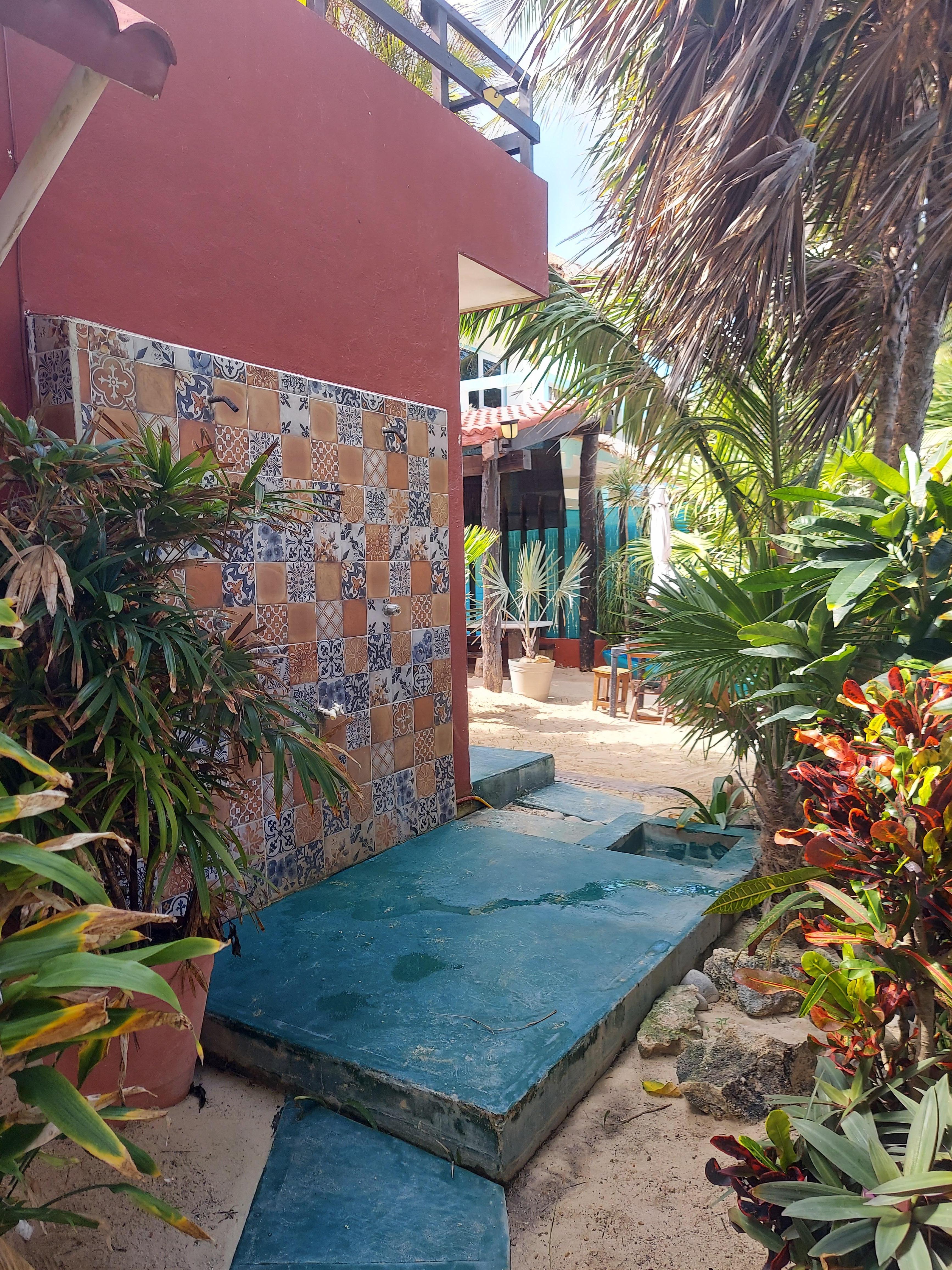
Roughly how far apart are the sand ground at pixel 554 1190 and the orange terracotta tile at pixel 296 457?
1.87 meters

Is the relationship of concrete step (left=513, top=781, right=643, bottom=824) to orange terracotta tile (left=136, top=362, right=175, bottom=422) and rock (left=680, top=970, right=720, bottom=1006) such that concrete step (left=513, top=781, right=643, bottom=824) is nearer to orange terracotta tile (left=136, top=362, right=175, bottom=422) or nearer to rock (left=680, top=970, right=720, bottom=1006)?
rock (left=680, top=970, right=720, bottom=1006)

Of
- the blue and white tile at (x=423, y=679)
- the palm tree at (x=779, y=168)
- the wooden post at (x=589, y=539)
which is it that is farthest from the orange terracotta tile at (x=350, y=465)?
the wooden post at (x=589, y=539)

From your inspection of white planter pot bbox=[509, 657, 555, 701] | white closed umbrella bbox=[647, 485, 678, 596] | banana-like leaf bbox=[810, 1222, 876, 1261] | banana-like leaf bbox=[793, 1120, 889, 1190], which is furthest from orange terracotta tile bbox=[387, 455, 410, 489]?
white planter pot bbox=[509, 657, 555, 701]

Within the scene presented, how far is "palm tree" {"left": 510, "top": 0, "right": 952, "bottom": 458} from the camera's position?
3119 mm

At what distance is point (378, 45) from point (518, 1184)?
10297mm

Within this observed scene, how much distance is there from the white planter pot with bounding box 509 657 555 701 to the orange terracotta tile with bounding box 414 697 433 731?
5.27 metres

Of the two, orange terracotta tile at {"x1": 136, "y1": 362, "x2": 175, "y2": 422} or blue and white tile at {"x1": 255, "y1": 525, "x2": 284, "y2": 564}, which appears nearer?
orange terracotta tile at {"x1": 136, "y1": 362, "x2": 175, "y2": 422}

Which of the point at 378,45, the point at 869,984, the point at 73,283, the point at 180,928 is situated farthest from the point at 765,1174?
the point at 378,45

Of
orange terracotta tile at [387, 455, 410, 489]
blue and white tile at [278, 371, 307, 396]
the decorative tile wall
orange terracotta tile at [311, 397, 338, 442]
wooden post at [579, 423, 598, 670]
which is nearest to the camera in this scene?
the decorative tile wall

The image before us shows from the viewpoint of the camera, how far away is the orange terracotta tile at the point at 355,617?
3.15m

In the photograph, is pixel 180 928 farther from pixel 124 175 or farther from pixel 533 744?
pixel 533 744

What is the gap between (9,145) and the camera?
81.2 inches

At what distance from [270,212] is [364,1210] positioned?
113 inches

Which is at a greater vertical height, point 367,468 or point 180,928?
point 367,468
